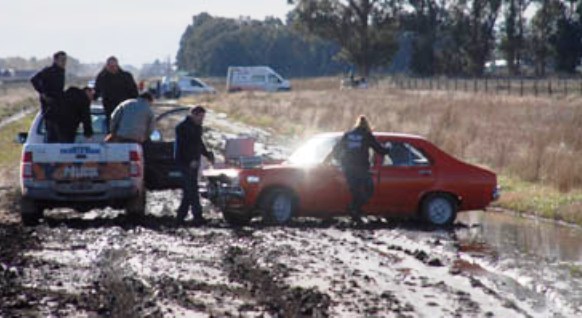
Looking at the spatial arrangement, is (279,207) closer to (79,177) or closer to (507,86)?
(79,177)

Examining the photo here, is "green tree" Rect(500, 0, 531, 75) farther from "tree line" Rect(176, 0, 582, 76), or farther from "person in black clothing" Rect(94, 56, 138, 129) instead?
"person in black clothing" Rect(94, 56, 138, 129)

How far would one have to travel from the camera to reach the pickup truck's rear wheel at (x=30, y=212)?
55.5 feet

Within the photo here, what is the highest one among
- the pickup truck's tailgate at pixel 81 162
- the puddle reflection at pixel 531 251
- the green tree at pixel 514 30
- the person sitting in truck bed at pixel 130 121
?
the green tree at pixel 514 30

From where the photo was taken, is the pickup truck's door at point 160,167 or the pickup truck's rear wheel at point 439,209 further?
the pickup truck's door at point 160,167

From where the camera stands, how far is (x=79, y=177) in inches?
665

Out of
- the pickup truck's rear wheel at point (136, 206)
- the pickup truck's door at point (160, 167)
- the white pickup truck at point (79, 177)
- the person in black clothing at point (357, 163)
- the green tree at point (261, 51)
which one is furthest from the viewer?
the green tree at point (261, 51)

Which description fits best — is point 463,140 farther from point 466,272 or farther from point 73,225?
point 466,272

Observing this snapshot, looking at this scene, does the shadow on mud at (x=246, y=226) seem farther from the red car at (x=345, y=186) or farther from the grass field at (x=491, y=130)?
the grass field at (x=491, y=130)

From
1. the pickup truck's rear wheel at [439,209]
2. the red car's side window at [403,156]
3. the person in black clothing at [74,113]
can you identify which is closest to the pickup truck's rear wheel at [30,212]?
the person in black clothing at [74,113]

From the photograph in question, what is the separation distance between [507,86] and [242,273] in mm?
66779

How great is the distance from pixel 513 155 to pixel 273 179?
36.1 ft

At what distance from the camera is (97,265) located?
12.7m

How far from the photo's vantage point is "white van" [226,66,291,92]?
8619 centimetres

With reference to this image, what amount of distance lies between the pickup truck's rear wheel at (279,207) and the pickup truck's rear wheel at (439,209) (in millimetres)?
2147
